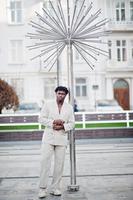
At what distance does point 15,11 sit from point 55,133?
88.4 feet

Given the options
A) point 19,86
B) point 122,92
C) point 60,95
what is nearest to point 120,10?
point 122,92

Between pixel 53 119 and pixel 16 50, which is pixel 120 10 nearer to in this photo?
pixel 16 50

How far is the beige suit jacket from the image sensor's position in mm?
6586

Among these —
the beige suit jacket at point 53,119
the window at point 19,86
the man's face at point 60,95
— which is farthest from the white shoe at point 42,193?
the window at point 19,86

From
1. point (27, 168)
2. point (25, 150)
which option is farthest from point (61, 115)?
point (25, 150)

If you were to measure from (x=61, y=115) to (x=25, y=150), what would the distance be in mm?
6444

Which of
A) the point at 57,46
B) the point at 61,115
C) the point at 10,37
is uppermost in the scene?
the point at 10,37

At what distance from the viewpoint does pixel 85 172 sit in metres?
8.79

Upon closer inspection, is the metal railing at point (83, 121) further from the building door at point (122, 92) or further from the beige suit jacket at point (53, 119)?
the building door at point (122, 92)

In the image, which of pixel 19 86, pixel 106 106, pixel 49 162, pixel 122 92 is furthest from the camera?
pixel 122 92

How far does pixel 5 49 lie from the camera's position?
104 feet

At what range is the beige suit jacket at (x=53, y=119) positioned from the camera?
6.59 m

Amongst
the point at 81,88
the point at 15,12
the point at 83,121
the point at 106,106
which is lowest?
the point at 106,106

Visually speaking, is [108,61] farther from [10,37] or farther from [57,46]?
[57,46]
